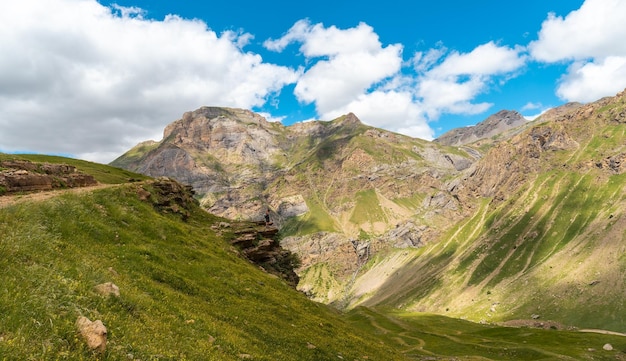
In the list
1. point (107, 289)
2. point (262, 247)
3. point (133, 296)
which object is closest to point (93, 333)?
point (107, 289)

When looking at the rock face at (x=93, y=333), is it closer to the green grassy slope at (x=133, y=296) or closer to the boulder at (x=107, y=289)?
the green grassy slope at (x=133, y=296)

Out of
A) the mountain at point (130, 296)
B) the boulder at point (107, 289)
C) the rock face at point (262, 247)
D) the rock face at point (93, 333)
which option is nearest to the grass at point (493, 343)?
the rock face at point (262, 247)

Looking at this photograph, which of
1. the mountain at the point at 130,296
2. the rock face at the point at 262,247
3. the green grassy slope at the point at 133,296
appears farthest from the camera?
the rock face at the point at 262,247

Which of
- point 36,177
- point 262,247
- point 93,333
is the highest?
point 36,177

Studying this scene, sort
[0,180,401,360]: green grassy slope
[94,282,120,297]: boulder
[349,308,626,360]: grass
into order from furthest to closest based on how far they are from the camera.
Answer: [349,308,626,360]: grass → [94,282,120,297]: boulder → [0,180,401,360]: green grassy slope

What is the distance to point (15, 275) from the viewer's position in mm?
13211

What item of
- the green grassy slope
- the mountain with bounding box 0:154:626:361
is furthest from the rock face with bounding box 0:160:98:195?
the green grassy slope

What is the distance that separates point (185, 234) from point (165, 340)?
26451mm

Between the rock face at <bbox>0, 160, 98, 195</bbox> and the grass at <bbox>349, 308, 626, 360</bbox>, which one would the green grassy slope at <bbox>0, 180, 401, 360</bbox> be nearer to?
the rock face at <bbox>0, 160, 98, 195</bbox>

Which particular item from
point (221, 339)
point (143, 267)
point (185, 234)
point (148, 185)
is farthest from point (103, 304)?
point (148, 185)

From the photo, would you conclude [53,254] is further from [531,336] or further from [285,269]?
[531,336]

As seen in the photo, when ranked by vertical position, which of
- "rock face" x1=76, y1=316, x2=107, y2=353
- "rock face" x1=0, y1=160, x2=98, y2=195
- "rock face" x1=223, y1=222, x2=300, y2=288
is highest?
"rock face" x1=0, y1=160, x2=98, y2=195

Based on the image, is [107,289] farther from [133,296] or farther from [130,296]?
[133,296]

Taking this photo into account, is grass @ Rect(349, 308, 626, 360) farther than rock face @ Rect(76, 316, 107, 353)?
Yes
